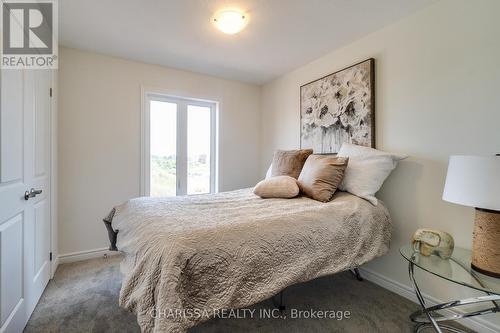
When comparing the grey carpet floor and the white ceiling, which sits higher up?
the white ceiling

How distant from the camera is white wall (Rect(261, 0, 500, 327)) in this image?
5.24ft

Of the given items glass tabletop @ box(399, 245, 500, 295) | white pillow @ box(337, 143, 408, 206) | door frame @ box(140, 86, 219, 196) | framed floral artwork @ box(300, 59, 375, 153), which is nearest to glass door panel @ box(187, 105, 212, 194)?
door frame @ box(140, 86, 219, 196)

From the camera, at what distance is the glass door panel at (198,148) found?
3.47 metres

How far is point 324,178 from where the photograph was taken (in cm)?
203

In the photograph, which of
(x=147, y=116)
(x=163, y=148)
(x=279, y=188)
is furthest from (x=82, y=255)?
(x=279, y=188)

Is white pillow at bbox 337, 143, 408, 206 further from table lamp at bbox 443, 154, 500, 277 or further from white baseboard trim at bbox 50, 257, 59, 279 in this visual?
white baseboard trim at bbox 50, 257, 59, 279

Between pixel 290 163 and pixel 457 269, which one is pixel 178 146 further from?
pixel 457 269

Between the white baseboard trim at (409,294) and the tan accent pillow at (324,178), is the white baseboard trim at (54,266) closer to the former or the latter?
the tan accent pillow at (324,178)

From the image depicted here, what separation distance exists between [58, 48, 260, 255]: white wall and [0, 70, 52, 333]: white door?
0.57 m

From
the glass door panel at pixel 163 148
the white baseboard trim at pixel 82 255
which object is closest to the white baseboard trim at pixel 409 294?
the glass door panel at pixel 163 148

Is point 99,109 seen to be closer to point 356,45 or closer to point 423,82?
point 356,45

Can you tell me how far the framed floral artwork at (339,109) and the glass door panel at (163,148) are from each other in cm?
179

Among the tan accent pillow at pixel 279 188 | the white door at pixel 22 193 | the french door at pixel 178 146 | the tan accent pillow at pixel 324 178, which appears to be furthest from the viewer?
the french door at pixel 178 146

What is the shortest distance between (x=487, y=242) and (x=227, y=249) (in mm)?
1377
